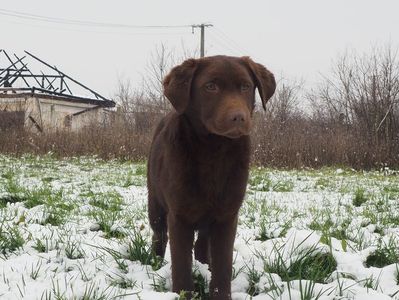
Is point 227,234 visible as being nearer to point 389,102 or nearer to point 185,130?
point 185,130

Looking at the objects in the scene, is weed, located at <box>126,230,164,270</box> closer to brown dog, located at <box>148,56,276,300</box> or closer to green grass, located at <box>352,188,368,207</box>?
brown dog, located at <box>148,56,276,300</box>

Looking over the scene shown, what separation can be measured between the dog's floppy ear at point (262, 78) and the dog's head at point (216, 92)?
2cm

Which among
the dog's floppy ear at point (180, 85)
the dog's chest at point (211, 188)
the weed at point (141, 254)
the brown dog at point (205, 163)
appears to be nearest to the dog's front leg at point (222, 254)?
the brown dog at point (205, 163)

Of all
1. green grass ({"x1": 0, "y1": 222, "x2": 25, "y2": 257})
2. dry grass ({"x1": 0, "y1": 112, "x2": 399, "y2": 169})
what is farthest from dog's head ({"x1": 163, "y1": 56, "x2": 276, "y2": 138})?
dry grass ({"x1": 0, "y1": 112, "x2": 399, "y2": 169})

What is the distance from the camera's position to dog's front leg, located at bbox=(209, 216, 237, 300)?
2473 mm

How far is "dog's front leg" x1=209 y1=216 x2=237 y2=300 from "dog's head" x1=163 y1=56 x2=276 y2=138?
1.85 ft

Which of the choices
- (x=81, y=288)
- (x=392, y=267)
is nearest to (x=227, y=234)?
(x=81, y=288)

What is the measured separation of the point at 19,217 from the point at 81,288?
207cm

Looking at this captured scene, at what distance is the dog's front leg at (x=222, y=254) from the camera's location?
2.47 meters

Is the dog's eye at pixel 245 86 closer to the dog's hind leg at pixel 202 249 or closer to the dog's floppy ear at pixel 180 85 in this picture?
the dog's floppy ear at pixel 180 85

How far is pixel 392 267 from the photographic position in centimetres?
266

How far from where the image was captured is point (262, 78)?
8.80ft

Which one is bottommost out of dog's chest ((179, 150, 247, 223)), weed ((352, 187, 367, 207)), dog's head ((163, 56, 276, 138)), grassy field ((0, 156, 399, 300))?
weed ((352, 187, 367, 207))

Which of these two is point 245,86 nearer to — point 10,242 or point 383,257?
point 383,257
